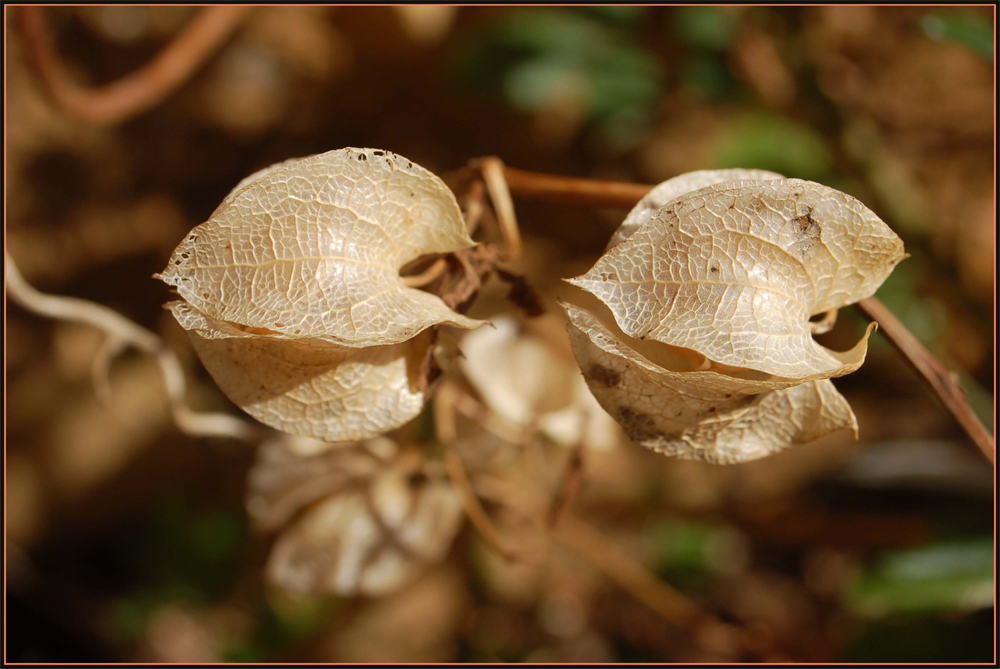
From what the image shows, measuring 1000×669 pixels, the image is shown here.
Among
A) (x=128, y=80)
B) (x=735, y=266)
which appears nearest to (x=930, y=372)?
(x=735, y=266)

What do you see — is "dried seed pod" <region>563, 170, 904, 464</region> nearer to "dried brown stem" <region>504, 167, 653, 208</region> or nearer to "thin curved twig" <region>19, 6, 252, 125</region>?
"dried brown stem" <region>504, 167, 653, 208</region>

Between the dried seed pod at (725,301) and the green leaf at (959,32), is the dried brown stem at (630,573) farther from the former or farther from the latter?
the green leaf at (959,32)

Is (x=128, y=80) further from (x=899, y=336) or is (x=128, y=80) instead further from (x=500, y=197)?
(x=899, y=336)

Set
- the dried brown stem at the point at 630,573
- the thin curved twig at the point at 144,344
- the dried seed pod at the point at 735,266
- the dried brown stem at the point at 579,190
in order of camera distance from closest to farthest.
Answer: the dried seed pod at the point at 735,266, the dried brown stem at the point at 579,190, the thin curved twig at the point at 144,344, the dried brown stem at the point at 630,573

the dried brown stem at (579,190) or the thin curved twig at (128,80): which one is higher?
the thin curved twig at (128,80)

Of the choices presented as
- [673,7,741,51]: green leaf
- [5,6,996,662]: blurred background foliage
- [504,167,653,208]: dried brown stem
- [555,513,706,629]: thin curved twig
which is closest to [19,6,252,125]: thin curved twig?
[5,6,996,662]: blurred background foliage

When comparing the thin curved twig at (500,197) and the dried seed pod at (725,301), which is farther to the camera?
the thin curved twig at (500,197)

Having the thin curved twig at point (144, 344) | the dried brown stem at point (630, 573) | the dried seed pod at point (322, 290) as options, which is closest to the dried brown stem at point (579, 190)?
the dried seed pod at point (322, 290)
